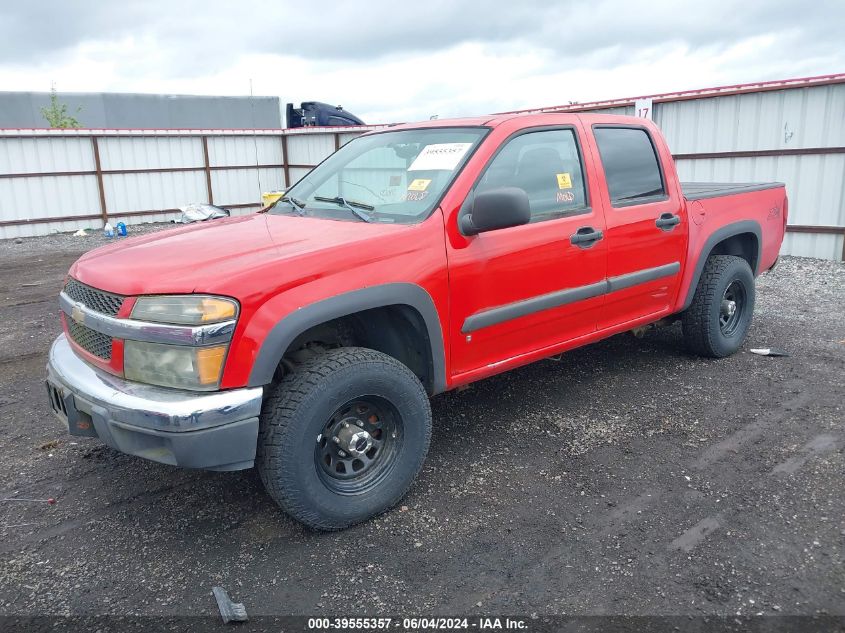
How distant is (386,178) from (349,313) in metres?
1.12

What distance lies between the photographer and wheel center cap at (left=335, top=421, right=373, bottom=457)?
9.97 ft

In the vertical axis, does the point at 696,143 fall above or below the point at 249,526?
above

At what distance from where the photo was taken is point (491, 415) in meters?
4.37

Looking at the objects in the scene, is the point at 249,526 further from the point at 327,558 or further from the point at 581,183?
the point at 581,183

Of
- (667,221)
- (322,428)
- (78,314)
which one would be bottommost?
(322,428)

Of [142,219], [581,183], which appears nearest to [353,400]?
[581,183]

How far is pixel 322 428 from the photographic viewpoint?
9.49 feet

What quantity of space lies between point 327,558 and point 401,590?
0.40 metres

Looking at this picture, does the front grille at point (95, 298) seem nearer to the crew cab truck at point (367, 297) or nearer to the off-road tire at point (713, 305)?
the crew cab truck at point (367, 297)

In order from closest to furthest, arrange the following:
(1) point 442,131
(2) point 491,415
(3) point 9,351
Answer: (1) point 442,131 < (2) point 491,415 < (3) point 9,351

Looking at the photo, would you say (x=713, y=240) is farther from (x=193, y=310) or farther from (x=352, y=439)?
(x=193, y=310)

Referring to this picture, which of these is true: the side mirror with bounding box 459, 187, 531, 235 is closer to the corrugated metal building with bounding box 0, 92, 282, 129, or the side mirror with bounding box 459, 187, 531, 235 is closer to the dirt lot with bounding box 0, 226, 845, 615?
the dirt lot with bounding box 0, 226, 845, 615

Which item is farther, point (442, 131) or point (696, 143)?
point (696, 143)

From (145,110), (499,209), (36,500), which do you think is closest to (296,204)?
(499,209)
